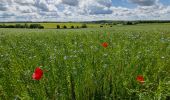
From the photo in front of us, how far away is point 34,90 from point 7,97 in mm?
367

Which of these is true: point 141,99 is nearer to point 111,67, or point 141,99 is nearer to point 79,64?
point 111,67

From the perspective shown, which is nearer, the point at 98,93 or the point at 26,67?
the point at 98,93

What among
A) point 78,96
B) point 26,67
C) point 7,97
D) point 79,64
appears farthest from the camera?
point 26,67

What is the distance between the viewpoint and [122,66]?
388 centimetres

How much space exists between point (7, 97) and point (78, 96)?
82 cm

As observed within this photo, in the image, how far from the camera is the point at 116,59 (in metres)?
4.07

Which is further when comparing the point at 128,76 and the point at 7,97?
the point at 128,76

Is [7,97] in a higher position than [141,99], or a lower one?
lower

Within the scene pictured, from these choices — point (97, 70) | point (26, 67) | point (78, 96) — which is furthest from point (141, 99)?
point (26, 67)

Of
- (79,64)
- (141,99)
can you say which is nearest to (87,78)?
(79,64)

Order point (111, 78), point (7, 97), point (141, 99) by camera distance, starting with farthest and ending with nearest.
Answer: point (111, 78) → point (7, 97) → point (141, 99)

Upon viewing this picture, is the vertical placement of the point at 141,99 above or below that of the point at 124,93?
above

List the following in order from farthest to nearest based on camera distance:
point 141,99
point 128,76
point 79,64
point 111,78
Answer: point 79,64 < point 111,78 < point 128,76 < point 141,99

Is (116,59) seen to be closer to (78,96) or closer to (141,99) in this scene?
(78,96)
